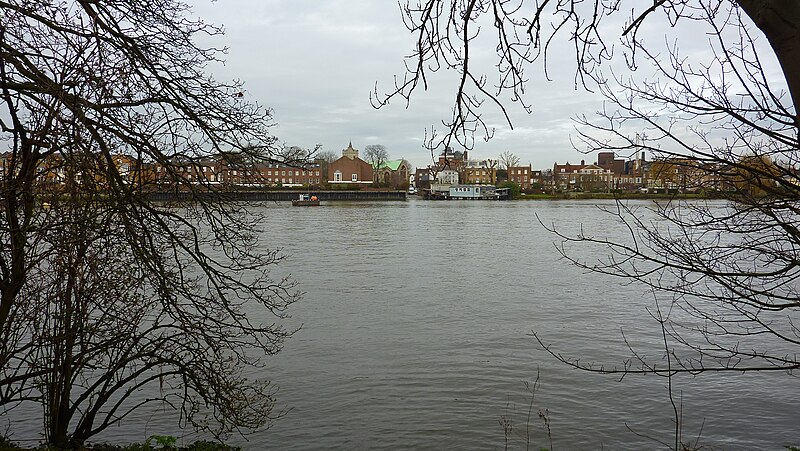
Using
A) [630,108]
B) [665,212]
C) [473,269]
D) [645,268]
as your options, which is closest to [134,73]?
[630,108]

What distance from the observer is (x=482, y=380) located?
11609 millimetres

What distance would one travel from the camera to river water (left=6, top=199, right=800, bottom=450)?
30.6 ft

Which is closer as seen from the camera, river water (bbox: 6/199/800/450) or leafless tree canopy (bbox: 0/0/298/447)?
leafless tree canopy (bbox: 0/0/298/447)

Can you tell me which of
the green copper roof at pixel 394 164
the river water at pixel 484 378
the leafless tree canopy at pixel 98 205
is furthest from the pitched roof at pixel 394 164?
the leafless tree canopy at pixel 98 205

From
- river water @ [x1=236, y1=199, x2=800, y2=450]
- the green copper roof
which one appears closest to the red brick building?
the green copper roof

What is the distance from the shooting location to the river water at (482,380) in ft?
30.6

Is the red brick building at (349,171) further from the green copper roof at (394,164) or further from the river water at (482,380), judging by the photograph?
the river water at (482,380)

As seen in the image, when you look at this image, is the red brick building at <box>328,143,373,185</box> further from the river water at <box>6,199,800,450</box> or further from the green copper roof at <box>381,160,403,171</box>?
the river water at <box>6,199,800,450</box>

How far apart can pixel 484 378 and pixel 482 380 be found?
0.39 feet

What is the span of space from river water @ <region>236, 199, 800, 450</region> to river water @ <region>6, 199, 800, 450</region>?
0.03 meters

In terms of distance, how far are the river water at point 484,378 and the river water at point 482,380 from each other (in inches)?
1.3

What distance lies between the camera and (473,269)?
2461cm

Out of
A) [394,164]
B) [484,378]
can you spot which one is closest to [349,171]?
[394,164]

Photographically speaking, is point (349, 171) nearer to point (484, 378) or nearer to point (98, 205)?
point (484, 378)
